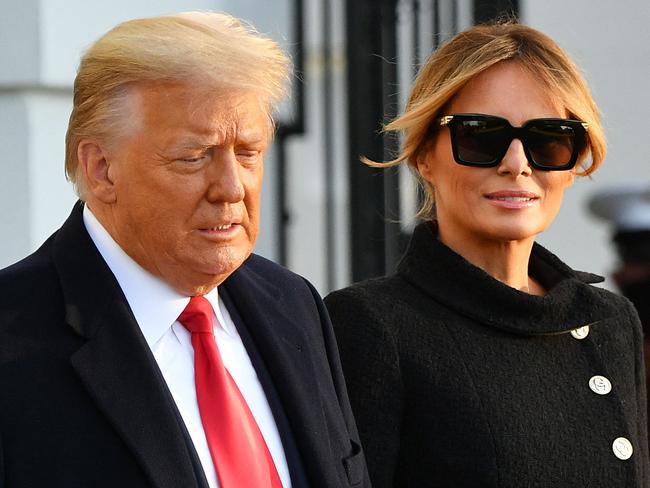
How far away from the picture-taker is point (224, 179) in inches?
93.6

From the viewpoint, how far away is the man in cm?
227

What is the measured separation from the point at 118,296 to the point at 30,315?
151 millimetres

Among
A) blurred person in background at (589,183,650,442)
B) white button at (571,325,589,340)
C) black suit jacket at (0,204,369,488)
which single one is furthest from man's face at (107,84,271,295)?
blurred person in background at (589,183,650,442)

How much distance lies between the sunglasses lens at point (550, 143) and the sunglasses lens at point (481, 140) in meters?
0.05

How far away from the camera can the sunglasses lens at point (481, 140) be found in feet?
9.52

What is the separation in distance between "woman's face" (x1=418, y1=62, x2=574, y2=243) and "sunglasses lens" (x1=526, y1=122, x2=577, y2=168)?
22 millimetres

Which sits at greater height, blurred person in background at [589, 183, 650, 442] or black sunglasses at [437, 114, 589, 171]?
black sunglasses at [437, 114, 589, 171]

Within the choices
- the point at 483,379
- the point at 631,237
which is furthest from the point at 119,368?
the point at 631,237

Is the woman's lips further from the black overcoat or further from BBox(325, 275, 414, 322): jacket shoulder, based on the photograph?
BBox(325, 275, 414, 322): jacket shoulder

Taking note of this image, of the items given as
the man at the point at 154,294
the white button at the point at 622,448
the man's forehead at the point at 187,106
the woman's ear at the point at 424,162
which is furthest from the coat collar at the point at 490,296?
the man's forehead at the point at 187,106

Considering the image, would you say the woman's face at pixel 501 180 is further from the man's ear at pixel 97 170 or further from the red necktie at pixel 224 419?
the man's ear at pixel 97 170

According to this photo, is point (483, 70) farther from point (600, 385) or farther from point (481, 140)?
point (600, 385)

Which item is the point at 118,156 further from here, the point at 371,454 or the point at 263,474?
the point at 371,454

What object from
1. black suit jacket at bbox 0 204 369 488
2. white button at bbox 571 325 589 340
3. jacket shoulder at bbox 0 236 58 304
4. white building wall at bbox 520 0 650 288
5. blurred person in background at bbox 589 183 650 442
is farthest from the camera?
white building wall at bbox 520 0 650 288
